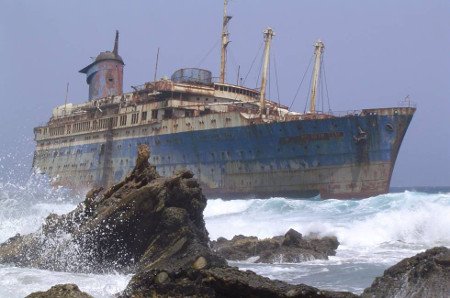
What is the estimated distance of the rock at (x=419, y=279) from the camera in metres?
6.60

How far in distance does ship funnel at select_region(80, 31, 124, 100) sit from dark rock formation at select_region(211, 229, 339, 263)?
37926 mm

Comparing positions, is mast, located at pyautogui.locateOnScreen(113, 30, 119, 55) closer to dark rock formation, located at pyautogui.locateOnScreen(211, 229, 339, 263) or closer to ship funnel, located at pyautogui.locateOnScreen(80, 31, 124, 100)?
ship funnel, located at pyautogui.locateOnScreen(80, 31, 124, 100)

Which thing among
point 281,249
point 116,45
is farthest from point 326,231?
point 116,45

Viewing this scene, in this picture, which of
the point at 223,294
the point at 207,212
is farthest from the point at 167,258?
the point at 207,212

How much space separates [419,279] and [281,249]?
739 centimetres

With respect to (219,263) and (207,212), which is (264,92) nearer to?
(207,212)

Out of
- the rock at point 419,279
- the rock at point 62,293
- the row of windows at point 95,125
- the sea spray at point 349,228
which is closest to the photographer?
the rock at point 62,293

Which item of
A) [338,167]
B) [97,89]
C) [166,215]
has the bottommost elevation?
[166,215]

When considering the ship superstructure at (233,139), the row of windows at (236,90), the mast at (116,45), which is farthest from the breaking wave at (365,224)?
the mast at (116,45)

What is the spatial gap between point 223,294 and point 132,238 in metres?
3.69

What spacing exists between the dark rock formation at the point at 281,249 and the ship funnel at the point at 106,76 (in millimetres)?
37926

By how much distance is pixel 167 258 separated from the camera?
8508 millimetres

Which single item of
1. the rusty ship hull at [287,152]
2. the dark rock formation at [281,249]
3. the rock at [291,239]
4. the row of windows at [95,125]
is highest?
the row of windows at [95,125]

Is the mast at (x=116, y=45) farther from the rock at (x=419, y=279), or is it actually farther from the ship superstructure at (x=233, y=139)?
the rock at (x=419, y=279)
